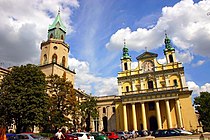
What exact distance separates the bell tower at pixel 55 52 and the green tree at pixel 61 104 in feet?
34.3

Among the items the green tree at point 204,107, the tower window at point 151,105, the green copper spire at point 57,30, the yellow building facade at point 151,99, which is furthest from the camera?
the green tree at point 204,107

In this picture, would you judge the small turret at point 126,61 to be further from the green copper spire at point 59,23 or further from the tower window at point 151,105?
the green copper spire at point 59,23

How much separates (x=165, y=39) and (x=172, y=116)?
80.4 ft

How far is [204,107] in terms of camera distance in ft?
188

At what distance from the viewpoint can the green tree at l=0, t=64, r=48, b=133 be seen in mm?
29656

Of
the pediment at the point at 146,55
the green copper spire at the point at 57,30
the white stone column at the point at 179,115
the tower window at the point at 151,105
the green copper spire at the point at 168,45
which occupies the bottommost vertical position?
the white stone column at the point at 179,115

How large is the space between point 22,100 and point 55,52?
23916 millimetres

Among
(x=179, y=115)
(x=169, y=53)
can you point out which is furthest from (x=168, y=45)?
(x=179, y=115)

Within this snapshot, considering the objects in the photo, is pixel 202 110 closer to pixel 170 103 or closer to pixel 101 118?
pixel 170 103

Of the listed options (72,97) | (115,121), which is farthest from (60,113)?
(115,121)

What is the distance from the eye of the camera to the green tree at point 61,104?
115 feet

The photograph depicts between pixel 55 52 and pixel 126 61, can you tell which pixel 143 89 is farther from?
pixel 55 52

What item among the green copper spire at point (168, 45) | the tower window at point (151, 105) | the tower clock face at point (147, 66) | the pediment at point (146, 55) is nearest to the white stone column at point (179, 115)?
the tower window at point (151, 105)

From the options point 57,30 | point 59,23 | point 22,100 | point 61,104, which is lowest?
point 61,104
